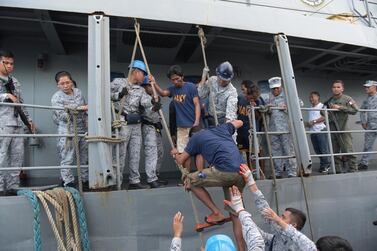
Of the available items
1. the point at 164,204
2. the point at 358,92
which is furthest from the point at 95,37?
the point at 358,92

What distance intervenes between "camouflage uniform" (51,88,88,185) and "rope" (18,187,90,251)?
0.52 m

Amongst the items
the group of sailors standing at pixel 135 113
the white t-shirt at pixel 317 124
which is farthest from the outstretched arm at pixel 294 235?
the white t-shirt at pixel 317 124

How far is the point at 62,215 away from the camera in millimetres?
2748

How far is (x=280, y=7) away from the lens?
190 inches

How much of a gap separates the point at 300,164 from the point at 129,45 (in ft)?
8.82

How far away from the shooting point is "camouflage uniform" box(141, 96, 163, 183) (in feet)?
11.5

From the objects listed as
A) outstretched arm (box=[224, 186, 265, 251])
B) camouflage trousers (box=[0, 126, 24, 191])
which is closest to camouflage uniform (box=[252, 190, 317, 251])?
outstretched arm (box=[224, 186, 265, 251])

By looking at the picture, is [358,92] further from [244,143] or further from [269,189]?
[269,189]

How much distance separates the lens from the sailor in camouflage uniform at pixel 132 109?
3379 mm

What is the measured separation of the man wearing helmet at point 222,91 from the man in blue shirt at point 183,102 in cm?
19

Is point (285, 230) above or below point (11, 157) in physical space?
below

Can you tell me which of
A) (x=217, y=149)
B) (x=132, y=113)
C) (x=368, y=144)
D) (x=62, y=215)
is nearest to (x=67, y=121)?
(x=132, y=113)

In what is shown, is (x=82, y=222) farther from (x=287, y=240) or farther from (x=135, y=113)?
(x=287, y=240)

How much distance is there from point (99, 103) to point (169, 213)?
45.4 inches
